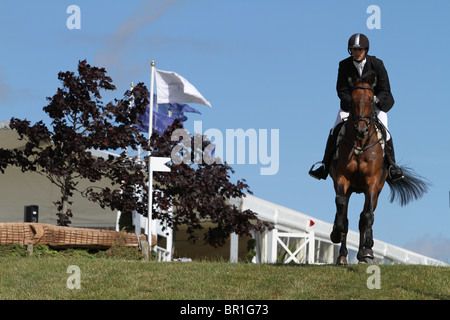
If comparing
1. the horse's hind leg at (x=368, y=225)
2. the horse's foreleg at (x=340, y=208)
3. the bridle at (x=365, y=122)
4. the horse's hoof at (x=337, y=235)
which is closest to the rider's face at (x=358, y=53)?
the bridle at (x=365, y=122)

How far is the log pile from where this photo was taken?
Answer: 16500 mm

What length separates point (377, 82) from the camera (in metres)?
13.1

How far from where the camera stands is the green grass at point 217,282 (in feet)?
34.1

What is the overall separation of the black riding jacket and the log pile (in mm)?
7135

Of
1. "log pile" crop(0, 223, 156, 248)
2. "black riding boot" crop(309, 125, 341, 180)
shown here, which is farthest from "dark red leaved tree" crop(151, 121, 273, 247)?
"black riding boot" crop(309, 125, 341, 180)

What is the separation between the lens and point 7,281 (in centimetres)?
1183

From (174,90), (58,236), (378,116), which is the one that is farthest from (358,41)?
(174,90)

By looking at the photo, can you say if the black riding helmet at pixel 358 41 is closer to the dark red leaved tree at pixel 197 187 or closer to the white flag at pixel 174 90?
the dark red leaved tree at pixel 197 187

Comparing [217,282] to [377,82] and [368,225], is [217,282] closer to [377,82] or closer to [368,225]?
[368,225]

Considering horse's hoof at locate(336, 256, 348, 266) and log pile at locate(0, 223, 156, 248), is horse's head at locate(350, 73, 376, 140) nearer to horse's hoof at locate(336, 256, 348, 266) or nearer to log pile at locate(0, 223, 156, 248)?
horse's hoof at locate(336, 256, 348, 266)

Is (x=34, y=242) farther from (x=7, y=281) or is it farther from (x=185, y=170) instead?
(x=185, y=170)
